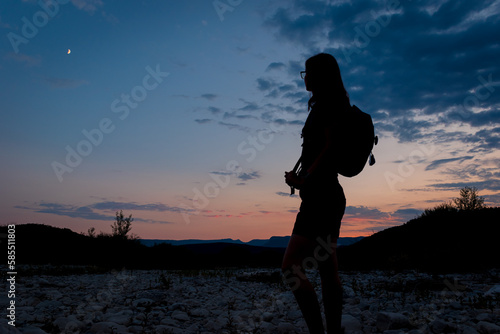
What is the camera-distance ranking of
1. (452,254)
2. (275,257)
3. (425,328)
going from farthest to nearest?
(275,257) → (452,254) → (425,328)

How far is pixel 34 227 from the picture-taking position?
27703 millimetres

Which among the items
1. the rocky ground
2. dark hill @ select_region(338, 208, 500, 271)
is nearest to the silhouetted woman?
the rocky ground

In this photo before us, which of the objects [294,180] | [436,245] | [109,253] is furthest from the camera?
[109,253]

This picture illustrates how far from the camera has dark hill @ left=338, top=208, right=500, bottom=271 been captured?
34.4ft

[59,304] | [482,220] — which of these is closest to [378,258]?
[482,220]

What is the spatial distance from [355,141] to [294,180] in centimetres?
64

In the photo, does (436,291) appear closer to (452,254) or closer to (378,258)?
(452,254)

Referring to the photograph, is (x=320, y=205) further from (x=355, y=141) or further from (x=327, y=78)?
(x=327, y=78)

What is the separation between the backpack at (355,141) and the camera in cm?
297

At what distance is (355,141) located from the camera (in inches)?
117

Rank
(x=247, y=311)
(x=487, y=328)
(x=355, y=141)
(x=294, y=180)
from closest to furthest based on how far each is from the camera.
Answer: (x=355, y=141), (x=294, y=180), (x=487, y=328), (x=247, y=311)

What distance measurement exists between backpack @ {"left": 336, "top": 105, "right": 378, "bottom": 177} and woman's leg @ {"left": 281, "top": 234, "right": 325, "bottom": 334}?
79cm

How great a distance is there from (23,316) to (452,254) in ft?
36.9

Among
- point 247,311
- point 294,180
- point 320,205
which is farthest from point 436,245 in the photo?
point 294,180
